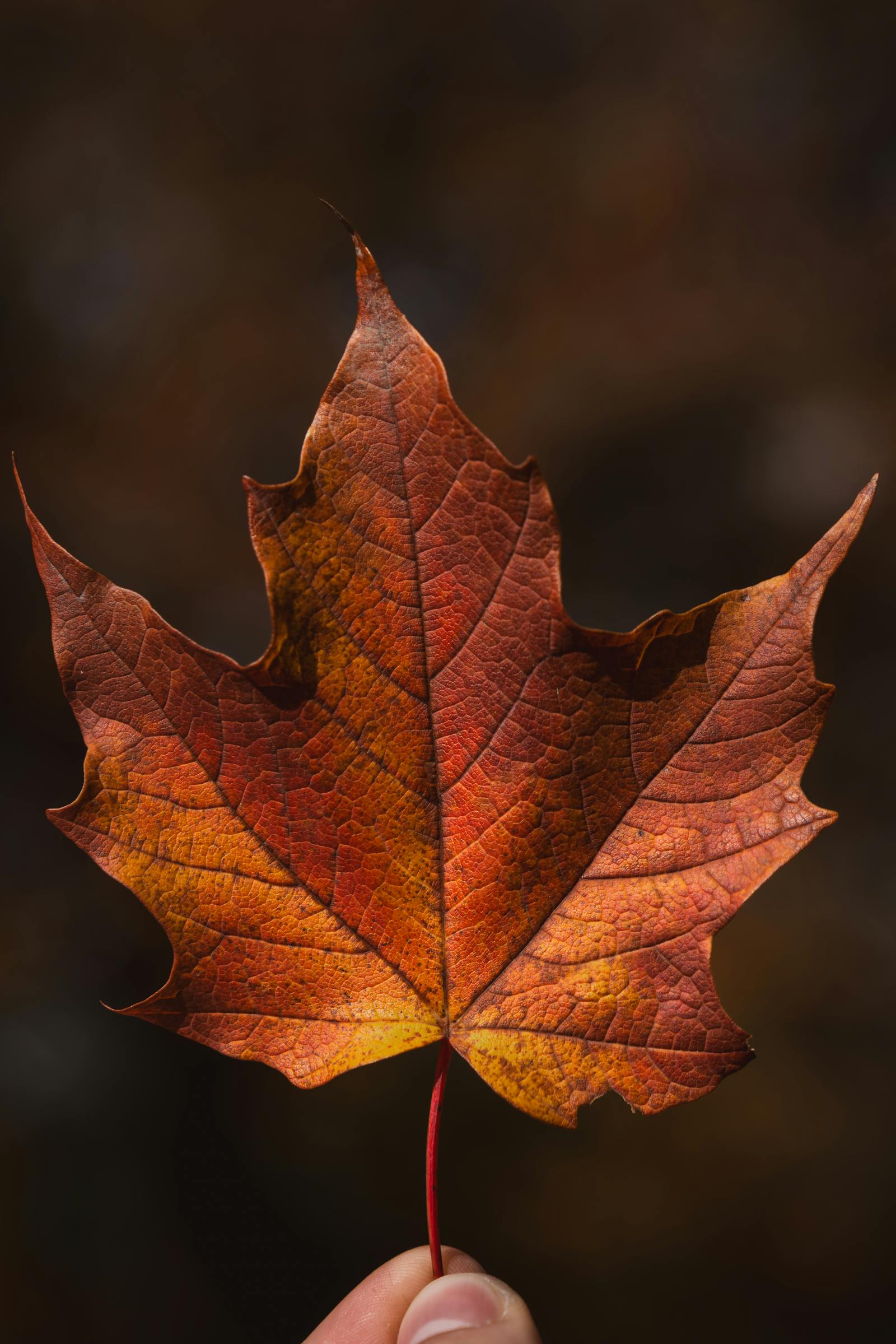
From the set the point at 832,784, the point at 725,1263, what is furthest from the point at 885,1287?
the point at 832,784

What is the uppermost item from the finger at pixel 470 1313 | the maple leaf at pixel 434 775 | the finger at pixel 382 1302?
the maple leaf at pixel 434 775

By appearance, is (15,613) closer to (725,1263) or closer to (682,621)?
(682,621)

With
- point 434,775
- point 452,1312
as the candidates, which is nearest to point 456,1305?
point 452,1312

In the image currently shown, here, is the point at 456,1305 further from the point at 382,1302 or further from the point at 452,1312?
the point at 382,1302

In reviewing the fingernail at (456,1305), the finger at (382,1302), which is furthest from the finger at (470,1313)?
the finger at (382,1302)

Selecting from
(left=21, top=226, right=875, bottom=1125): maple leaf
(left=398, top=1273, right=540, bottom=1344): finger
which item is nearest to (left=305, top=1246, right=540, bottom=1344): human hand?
(left=398, top=1273, right=540, bottom=1344): finger

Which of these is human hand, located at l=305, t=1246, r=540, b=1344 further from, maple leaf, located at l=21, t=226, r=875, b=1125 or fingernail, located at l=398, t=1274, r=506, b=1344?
maple leaf, located at l=21, t=226, r=875, b=1125

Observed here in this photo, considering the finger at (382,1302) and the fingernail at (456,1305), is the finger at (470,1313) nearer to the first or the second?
the fingernail at (456,1305)

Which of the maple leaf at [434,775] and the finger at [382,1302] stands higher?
the maple leaf at [434,775]
